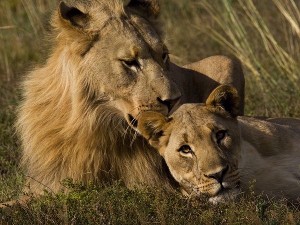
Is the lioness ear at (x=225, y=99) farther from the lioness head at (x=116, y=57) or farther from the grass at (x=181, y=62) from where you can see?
the grass at (x=181, y=62)

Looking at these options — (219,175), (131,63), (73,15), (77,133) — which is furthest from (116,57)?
(219,175)

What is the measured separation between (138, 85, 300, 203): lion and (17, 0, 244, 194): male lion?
0.13 metres

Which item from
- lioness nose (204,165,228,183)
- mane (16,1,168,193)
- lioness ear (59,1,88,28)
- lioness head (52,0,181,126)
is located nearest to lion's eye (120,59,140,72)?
lioness head (52,0,181,126)

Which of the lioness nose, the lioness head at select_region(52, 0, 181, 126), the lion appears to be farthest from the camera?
the lioness head at select_region(52, 0, 181, 126)

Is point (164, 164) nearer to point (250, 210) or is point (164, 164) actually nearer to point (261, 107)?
point (250, 210)

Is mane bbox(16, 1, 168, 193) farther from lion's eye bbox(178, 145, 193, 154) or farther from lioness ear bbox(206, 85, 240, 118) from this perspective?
lioness ear bbox(206, 85, 240, 118)

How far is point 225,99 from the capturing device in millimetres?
5559

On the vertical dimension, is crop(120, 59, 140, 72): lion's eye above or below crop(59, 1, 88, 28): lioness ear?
below

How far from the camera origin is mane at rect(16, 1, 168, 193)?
5625mm

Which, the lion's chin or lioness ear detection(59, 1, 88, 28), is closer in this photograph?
the lion's chin

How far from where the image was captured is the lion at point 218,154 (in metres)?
5.13

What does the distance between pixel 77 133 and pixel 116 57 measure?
0.54 m

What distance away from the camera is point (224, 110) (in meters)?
5.57

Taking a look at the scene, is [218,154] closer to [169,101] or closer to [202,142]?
[202,142]
